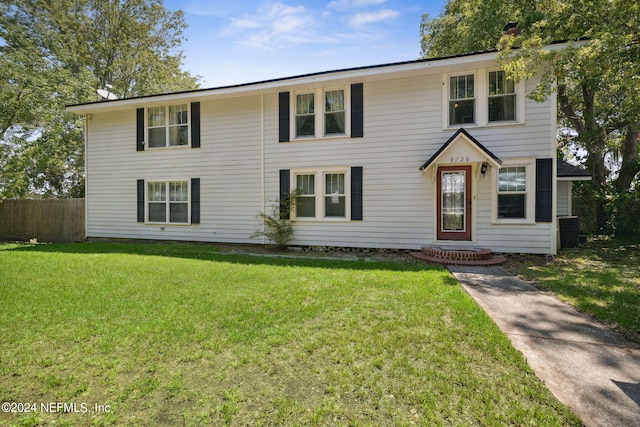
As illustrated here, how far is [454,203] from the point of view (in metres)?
8.70

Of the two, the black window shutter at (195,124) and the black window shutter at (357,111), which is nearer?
the black window shutter at (357,111)

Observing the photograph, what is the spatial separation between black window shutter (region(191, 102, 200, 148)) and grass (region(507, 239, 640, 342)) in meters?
9.91

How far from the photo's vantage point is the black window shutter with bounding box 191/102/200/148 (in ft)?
35.2

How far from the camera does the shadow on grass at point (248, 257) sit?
23.3ft

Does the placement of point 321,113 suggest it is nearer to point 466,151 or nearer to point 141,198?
point 466,151

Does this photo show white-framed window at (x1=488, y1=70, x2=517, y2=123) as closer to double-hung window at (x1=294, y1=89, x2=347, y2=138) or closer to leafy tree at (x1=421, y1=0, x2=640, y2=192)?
leafy tree at (x1=421, y1=0, x2=640, y2=192)

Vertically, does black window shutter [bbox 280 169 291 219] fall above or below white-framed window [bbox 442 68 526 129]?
below

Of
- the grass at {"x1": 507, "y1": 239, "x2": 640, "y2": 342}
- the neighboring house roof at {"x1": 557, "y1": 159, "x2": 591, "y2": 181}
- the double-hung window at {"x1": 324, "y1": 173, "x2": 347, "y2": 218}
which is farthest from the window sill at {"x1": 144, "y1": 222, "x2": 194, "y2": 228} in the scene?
the neighboring house roof at {"x1": 557, "y1": 159, "x2": 591, "y2": 181}

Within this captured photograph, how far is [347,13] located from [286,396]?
431 inches

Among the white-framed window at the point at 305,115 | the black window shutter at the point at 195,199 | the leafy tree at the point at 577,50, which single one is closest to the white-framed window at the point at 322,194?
the white-framed window at the point at 305,115

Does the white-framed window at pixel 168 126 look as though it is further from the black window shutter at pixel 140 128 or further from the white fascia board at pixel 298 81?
the white fascia board at pixel 298 81

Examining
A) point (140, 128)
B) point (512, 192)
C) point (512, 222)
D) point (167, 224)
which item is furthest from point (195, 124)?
point (512, 222)

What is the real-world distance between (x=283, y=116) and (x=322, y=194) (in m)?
2.74

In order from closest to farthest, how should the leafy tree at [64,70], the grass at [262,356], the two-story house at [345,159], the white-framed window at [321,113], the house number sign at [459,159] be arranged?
the grass at [262,356], the house number sign at [459,159], the two-story house at [345,159], the white-framed window at [321,113], the leafy tree at [64,70]
